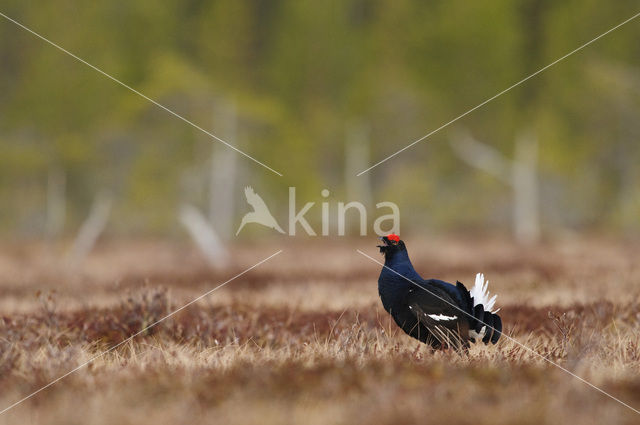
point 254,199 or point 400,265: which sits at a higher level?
point 254,199

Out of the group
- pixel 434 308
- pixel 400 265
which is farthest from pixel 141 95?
pixel 434 308

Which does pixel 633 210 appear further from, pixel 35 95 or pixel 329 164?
pixel 35 95

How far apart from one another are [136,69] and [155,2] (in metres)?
1.90

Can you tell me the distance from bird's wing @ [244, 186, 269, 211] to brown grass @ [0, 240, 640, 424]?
639 cm

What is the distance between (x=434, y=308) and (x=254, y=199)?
11.3 meters

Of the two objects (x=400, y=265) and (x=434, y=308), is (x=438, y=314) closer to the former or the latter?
(x=434, y=308)

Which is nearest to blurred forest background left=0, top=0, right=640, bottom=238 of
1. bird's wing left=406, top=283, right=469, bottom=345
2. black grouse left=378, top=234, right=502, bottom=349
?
black grouse left=378, top=234, right=502, bottom=349

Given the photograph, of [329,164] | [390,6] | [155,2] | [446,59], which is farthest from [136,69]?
[446,59]

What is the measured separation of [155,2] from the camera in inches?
→ 612

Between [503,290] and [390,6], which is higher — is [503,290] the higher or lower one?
the lower one

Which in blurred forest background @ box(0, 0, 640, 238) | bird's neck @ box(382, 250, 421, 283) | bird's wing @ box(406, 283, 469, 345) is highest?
blurred forest background @ box(0, 0, 640, 238)

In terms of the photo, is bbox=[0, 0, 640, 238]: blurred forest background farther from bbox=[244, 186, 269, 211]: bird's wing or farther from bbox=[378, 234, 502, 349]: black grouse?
bbox=[378, 234, 502, 349]: black grouse

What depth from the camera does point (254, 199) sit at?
15672mm

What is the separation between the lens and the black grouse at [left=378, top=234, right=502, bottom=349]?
465cm
